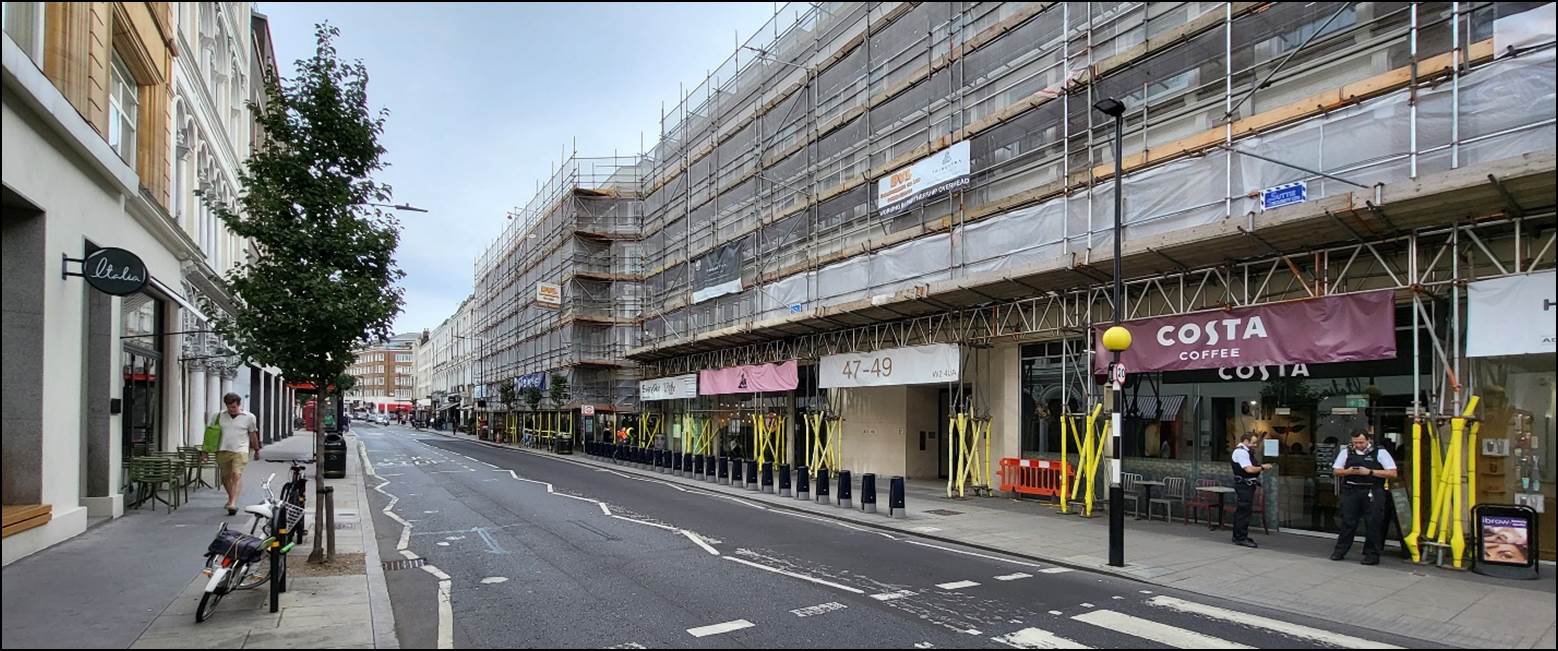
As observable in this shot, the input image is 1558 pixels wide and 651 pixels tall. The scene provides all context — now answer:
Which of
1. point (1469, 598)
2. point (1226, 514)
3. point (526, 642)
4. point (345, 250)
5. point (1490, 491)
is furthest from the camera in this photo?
point (1226, 514)

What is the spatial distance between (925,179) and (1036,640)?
44.1ft

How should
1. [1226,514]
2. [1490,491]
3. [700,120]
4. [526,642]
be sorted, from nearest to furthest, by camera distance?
[526,642]
[1490,491]
[1226,514]
[700,120]

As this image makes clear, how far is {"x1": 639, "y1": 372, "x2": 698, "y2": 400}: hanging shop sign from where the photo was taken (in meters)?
30.4

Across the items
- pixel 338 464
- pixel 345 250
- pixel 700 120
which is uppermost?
pixel 700 120

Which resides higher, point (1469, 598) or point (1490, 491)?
point (1490, 491)

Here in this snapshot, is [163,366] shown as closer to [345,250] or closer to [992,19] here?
[345,250]

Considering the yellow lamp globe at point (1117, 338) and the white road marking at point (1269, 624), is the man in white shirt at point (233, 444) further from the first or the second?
the white road marking at point (1269, 624)

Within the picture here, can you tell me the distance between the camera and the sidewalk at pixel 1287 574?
25.4 feet

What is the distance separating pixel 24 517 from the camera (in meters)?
8.77

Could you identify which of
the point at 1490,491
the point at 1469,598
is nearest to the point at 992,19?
the point at 1490,491

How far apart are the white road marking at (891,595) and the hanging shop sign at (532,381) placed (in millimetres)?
42588

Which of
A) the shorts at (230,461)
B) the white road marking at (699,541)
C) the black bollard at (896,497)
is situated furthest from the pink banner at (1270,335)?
the shorts at (230,461)

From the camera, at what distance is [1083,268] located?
1434 centimetres

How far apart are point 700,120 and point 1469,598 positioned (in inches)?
1137
